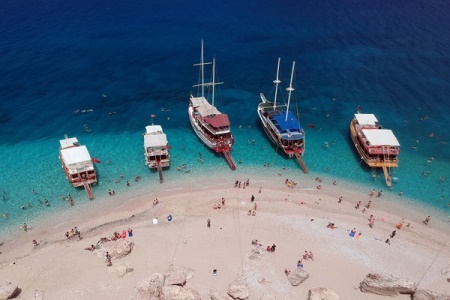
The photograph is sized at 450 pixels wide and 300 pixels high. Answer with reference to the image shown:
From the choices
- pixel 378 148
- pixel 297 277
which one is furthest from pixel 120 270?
pixel 378 148

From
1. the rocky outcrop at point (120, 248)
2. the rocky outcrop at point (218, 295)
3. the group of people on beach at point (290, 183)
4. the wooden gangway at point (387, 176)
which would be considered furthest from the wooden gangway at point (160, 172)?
the wooden gangway at point (387, 176)

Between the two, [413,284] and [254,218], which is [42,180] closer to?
[254,218]

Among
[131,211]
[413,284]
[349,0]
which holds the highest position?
[349,0]

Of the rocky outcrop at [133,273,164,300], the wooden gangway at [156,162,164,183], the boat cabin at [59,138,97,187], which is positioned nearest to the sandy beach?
the rocky outcrop at [133,273,164,300]

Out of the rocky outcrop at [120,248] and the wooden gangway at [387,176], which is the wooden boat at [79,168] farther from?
the wooden gangway at [387,176]

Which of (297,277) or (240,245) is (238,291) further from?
(240,245)

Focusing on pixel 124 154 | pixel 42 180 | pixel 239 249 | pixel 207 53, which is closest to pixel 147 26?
pixel 207 53

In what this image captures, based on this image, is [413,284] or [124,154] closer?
[413,284]
